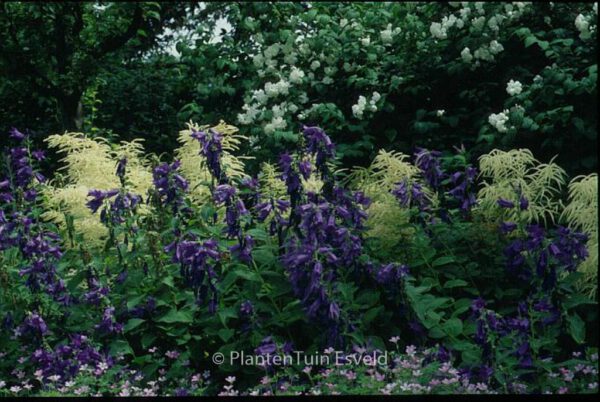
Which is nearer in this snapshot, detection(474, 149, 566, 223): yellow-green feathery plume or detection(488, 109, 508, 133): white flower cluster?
detection(474, 149, 566, 223): yellow-green feathery plume

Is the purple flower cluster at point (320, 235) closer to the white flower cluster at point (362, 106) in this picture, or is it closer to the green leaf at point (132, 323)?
the green leaf at point (132, 323)

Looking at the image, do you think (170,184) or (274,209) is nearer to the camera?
(274,209)

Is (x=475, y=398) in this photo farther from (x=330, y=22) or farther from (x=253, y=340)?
(x=330, y=22)

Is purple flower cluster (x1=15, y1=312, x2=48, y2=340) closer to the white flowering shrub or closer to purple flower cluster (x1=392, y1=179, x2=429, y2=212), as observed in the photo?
purple flower cluster (x1=392, y1=179, x2=429, y2=212)

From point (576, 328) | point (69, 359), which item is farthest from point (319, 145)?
point (69, 359)

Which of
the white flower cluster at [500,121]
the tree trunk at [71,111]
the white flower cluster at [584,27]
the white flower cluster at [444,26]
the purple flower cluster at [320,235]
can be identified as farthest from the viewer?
the tree trunk at [71,111]

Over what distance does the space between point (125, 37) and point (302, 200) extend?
5.15 meters

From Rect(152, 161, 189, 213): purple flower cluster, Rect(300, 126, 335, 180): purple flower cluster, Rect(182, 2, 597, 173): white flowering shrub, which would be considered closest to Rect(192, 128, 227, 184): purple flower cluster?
Rect(152, 161, 189, 213): purple flower cluster

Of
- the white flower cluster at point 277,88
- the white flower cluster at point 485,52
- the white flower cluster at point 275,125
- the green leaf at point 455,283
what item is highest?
the white flower cluster at point 485,52

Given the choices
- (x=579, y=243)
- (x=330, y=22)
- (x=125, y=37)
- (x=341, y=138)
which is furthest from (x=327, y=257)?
(x=125, y=37)

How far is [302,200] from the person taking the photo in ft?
13.9

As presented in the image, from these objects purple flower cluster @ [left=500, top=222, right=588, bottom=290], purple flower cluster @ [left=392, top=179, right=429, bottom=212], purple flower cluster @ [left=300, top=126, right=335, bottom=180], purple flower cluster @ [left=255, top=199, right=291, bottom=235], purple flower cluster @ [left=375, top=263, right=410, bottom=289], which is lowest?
purple flower cluster @ [left=375, top=263, right=410, bottom=289]

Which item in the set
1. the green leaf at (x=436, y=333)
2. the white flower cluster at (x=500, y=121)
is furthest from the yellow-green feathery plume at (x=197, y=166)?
the white flower cluster at (x=500, y=121)

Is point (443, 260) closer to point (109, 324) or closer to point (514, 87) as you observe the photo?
point (109, 324)
